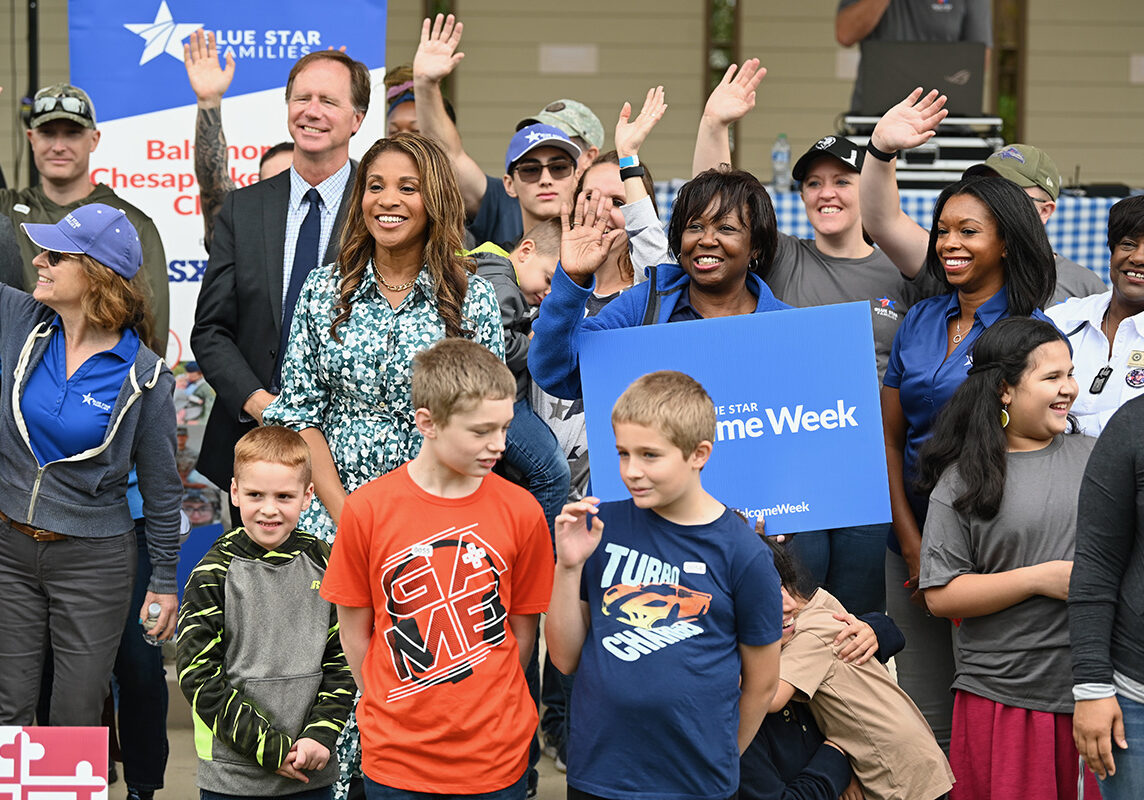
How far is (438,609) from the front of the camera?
269 cm

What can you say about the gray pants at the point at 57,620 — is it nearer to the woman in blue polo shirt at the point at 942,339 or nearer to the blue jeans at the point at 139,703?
the blue jeans at the point at 139,703

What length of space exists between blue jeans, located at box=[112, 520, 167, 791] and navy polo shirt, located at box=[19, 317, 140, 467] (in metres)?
0.61

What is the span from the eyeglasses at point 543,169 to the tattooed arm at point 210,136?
1091mm

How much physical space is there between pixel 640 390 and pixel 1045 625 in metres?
1.29

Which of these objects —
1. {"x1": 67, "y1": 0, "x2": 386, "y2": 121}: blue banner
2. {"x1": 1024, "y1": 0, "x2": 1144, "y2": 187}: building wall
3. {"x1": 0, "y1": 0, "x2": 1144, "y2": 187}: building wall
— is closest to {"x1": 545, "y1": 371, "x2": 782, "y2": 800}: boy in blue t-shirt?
{"x1": 67, "y1": 0, "x2": 386, "y2": 121}: blue banner

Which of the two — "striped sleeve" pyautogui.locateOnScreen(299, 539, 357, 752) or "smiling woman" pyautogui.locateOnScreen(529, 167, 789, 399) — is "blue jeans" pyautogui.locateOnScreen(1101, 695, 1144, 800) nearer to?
"smiling woman" pyautogui.locateOnScreen(529, 167, 789, 399)

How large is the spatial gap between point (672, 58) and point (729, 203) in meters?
9.14

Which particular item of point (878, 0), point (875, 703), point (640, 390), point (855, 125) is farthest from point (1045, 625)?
point (878, 0)

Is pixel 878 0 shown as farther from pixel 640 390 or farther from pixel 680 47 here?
pixel 640 390

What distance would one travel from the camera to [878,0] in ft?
27.3

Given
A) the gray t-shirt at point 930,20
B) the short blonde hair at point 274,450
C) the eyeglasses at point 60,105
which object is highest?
the gray t-shirt at point 930,20

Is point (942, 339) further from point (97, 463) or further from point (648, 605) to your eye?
point (97, 463)

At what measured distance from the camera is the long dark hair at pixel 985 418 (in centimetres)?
321

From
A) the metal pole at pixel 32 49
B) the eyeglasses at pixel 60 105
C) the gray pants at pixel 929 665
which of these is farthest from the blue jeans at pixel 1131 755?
the metal pole at pixel 32 49
